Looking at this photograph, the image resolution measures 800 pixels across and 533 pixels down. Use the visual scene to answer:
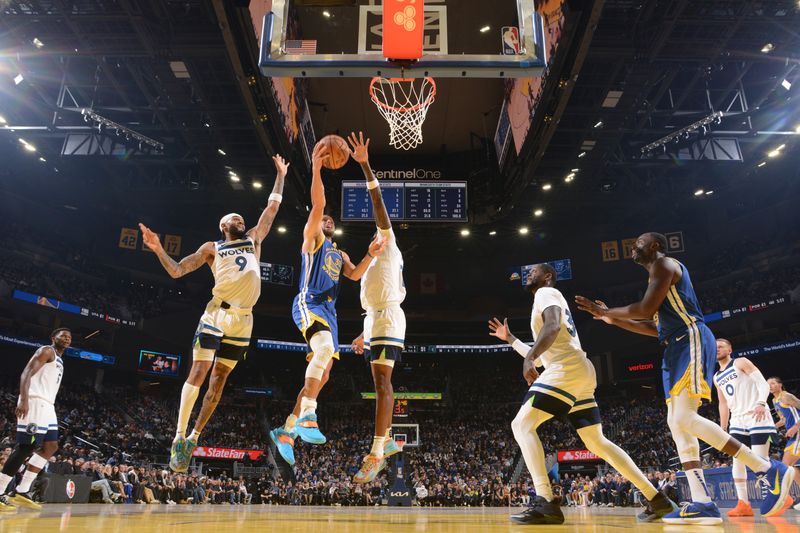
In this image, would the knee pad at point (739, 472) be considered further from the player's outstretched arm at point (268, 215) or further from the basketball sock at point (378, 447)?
the player's outstretched arm at point (268, 215)

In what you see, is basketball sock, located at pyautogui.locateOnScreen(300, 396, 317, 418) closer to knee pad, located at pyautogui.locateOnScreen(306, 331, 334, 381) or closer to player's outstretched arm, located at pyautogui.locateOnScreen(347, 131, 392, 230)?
knee pad, located at pyautogui.locateOnScreen(306, 331, 334, 381)

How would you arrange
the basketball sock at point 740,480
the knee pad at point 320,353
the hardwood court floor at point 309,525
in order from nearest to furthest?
the hardwood court floor at point 309,525, the knee pad at point 320,353, the basketball sock at point 740,480

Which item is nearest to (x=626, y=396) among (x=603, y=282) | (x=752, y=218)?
(x=603, y=282)

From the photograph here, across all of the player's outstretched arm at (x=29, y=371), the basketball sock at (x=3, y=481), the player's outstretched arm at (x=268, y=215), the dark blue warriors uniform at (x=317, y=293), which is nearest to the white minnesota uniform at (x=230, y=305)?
the player's outstretched arm at (x=268, y=215)

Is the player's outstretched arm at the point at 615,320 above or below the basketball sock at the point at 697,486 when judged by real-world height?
above

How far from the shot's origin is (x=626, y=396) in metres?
27.6

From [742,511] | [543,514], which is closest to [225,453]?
[742,511]

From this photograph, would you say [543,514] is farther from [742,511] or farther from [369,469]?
[742,511]

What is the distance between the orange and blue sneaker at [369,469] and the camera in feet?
15.1

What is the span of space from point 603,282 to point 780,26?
16.5m

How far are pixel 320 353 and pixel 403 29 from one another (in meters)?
3.06

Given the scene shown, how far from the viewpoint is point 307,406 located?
480 cm

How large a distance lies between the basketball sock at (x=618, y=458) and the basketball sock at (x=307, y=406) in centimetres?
216

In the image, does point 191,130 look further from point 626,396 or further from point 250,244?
point 626,396
